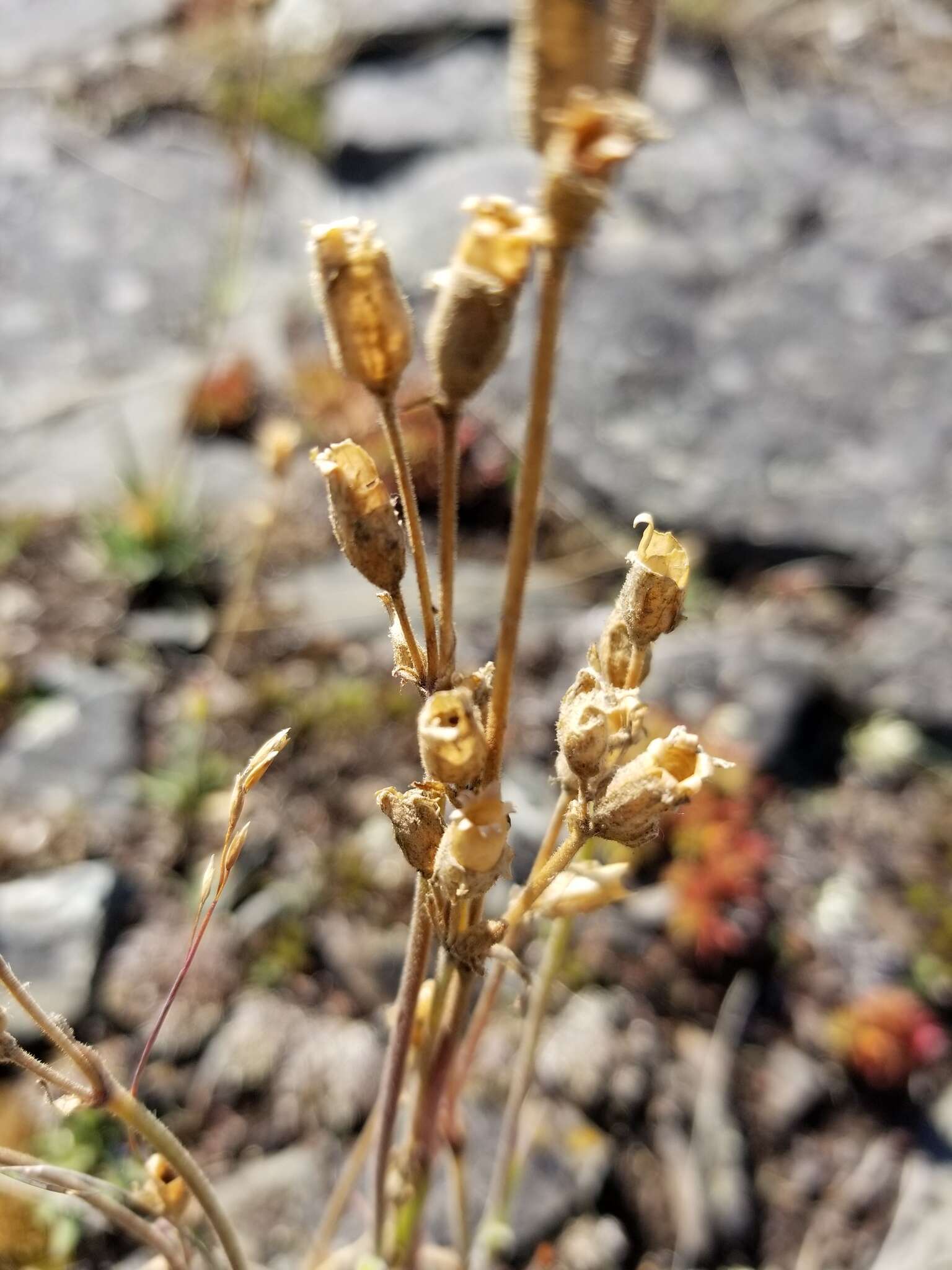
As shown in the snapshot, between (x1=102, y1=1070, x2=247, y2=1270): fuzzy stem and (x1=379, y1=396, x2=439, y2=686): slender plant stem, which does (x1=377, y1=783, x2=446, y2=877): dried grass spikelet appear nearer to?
(x1=379, y1=396, x2=439, y2=686): slender plant stem

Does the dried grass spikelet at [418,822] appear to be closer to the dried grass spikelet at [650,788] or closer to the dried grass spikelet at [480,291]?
the dried grass spikelet at [650,788]

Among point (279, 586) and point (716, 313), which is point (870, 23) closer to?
point (716, 313)

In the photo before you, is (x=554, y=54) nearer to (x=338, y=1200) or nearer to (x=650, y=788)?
(x=650, y=788)

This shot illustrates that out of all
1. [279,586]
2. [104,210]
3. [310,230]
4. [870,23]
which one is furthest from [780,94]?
[310,230]

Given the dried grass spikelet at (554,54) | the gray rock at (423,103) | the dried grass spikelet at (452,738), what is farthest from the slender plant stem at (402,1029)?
the gray rock at (423,103)

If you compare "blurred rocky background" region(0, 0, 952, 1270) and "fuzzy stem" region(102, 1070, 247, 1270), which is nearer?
"fuzzy stem" region(102, 1070, 247, 1270)

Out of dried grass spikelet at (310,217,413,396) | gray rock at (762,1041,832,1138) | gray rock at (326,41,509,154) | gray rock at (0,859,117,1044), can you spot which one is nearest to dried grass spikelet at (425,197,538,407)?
dried grass spikelet at (310,217,413,396)

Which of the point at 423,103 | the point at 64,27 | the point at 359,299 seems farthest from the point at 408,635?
the point at 64,27
